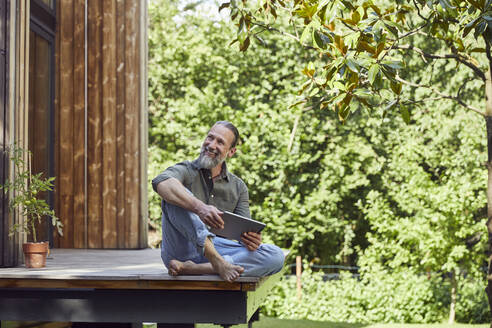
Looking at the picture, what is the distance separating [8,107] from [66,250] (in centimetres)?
232

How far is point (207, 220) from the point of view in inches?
130

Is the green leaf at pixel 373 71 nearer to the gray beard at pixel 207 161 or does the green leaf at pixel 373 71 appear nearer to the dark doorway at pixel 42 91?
the gray beard at pixel 207 161

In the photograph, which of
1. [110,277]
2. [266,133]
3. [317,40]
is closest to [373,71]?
[317,40]

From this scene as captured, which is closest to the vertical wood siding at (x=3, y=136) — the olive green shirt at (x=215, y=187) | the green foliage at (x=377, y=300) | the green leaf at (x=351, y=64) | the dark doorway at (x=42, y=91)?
the olive green shirt at (x=215, y=187)

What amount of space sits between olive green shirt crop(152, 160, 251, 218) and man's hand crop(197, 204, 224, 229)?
1.39 feet

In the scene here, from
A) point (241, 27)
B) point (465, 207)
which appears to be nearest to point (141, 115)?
point (241, 27)

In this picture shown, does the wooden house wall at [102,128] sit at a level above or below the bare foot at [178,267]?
above

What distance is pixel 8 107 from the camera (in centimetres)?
451

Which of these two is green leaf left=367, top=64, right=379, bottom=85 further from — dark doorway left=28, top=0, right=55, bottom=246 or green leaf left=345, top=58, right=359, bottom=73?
dark doorway left=28, top=0, right=55, bottom=246

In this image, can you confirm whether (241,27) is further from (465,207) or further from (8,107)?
(465,207)

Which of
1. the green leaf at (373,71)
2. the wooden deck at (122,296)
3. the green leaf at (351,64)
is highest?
the green leaf at (351,64)

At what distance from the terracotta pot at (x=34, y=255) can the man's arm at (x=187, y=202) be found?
50.6 inches

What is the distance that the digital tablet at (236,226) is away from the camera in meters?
3.38

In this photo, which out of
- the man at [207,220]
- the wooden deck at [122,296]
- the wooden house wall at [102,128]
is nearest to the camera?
the man at [207,220]
